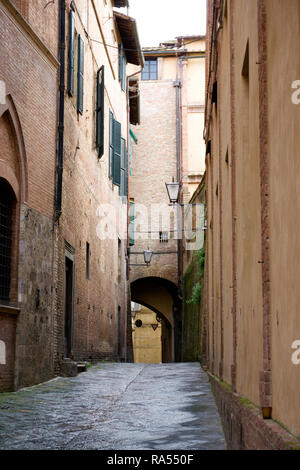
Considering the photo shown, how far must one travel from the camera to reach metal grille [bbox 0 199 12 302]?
10180mm

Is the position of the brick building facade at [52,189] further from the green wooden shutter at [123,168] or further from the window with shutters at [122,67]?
the window with shutters at [122,67]

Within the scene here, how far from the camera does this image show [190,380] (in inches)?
495

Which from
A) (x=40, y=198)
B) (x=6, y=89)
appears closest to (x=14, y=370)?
(x=40, y=198)

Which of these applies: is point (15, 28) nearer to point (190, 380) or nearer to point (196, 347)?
point (190, 380)

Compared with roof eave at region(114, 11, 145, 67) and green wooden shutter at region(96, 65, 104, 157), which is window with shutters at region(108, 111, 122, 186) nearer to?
green wooden shutter at region(96, 65, 104, 157)

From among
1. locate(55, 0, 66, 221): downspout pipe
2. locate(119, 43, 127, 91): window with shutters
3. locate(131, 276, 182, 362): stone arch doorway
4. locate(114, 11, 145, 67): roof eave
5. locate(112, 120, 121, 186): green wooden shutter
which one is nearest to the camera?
locate(55, 0, 66, 221): downspout pipe

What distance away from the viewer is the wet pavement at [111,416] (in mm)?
5824

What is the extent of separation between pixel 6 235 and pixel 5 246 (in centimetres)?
18

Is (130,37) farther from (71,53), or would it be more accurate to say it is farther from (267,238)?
(267,238)

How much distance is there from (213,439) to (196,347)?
14352mm

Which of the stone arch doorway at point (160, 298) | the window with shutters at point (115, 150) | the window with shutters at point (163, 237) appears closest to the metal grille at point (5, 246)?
the window with shutters at point (115, 150)

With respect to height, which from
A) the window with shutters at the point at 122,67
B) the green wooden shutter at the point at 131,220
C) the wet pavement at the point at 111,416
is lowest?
the wet pavement at the point at 111,416

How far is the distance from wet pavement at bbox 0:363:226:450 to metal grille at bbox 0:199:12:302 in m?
1.52

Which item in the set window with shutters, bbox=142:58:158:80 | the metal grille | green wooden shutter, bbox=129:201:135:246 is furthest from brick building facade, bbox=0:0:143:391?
window with shutters, bbox=142:58:158:80
